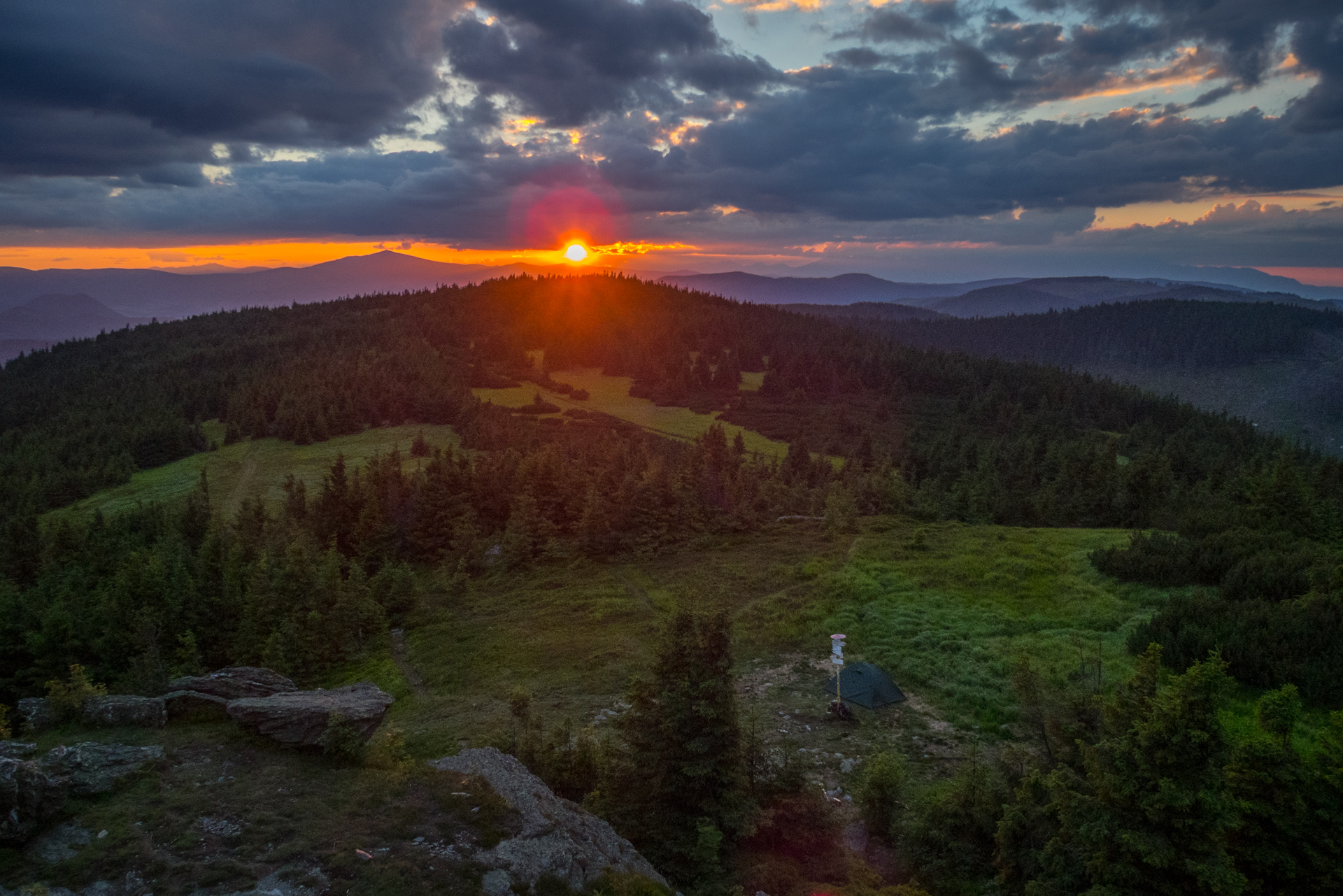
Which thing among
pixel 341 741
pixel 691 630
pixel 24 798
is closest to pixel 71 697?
pixel 24 798

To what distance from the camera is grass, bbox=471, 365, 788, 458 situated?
Answer: 101m

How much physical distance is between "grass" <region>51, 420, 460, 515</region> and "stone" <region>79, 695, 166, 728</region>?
4938cm

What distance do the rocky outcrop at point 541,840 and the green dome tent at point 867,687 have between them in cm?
1182

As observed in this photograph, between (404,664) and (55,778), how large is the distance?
21.8 metres

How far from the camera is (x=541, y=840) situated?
12141 mm

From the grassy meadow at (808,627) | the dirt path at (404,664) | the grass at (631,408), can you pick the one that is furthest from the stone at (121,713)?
the grass at (631,408)

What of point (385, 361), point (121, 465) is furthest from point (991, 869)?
point (385, 361)

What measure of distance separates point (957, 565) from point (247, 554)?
4220cm

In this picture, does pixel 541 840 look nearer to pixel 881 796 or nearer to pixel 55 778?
pixel 55 778

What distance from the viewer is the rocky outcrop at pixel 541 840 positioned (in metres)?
11.4

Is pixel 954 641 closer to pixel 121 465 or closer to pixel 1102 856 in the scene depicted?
pixel 1102 856

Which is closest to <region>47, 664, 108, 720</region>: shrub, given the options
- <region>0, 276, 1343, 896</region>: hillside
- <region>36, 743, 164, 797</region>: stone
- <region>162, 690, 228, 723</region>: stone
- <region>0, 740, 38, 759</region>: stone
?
<region>0, 276, 1343, 896</region>: hillside

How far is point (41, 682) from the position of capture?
1141 inches

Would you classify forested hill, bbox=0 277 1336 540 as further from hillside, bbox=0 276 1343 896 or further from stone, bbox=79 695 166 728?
stone, bbox=79 695 166 728
